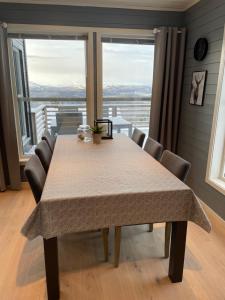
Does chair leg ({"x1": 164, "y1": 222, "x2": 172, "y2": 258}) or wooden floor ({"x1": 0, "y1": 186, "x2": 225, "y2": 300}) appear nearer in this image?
wooden floor ({"x1": 0, "y1": 186, "x2": 225, "y2": 300})

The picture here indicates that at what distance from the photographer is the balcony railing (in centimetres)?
352

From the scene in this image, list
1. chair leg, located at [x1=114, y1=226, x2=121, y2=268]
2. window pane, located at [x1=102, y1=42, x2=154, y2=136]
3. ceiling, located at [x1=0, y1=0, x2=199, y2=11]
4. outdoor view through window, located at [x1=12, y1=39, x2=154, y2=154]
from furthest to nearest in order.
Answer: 1. window pane, located at [x1=102, y1=42, x2=154, y2=136]
2. outdoor view through window, located at [x1=12, y1=39, x2=154, y2=154]
3. ceiling, located at [x1=0, y1=0, x2=199, y2=11]
4. chair leg, located at [x1=114, y1=226, x2=121, y2=268]

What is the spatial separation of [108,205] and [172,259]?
0.74m

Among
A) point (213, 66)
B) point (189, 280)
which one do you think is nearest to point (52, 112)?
point (213, 66)

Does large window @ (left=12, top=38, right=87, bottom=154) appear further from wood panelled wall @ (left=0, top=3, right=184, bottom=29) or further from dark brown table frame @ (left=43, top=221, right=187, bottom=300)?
dark brown table frame @ (left=43, top=221, right=187, bottom=300)

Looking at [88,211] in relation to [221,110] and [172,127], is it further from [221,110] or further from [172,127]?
[172,127]

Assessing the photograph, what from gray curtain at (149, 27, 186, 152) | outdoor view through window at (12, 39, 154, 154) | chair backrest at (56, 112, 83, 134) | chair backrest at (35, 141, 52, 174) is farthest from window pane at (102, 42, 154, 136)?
chair backrest at (35, 141, 52, 174)

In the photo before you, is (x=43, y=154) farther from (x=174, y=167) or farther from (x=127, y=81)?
(x=127, y=81)

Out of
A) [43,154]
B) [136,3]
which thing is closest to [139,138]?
[43,154]

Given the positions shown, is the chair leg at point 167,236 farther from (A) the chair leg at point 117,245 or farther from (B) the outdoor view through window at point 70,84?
(B) the outdoor view through window at point 70,84

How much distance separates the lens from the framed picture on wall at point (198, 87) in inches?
113

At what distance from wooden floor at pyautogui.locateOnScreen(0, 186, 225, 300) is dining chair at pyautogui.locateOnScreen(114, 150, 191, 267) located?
16cm

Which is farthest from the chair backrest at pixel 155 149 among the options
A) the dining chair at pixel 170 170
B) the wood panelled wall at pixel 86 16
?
the wood panelled wall at pixel 86 16

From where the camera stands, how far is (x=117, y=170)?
6.16 ft
